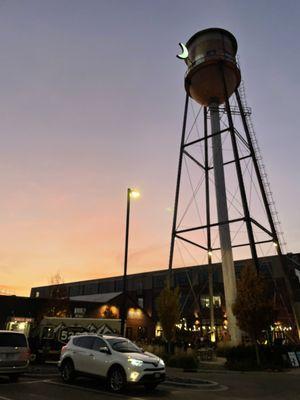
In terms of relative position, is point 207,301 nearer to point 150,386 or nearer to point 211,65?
point 211,65

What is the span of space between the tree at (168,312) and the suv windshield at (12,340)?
544 inches

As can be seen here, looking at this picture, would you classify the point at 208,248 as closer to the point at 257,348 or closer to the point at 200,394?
the point at 257,348

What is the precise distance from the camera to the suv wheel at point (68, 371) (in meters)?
13.9

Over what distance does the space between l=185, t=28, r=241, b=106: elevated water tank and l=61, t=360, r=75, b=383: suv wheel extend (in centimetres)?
2560

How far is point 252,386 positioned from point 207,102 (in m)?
25.5

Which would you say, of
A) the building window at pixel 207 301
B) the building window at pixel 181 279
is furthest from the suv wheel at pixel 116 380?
the building window at pixel 181 279

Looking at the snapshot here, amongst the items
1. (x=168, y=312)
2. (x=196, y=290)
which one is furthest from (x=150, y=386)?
(x=196, y=290)

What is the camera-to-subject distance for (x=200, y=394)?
12.3 meters

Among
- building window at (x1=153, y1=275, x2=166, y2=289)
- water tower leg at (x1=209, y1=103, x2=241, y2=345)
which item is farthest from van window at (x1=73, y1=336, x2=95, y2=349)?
building window at (x1=153, y1=275, x2=166, y2=289)

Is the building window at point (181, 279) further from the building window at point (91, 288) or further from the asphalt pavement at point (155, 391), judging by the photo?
the asphalt pavement at point (155, 391)

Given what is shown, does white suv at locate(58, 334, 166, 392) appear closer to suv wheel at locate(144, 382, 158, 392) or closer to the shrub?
suv wheel at locate(144, 382, 158, 392)

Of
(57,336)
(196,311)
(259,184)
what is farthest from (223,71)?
(196,311)

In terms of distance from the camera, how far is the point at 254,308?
22.1m

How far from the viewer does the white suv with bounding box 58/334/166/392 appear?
12.0 meters
